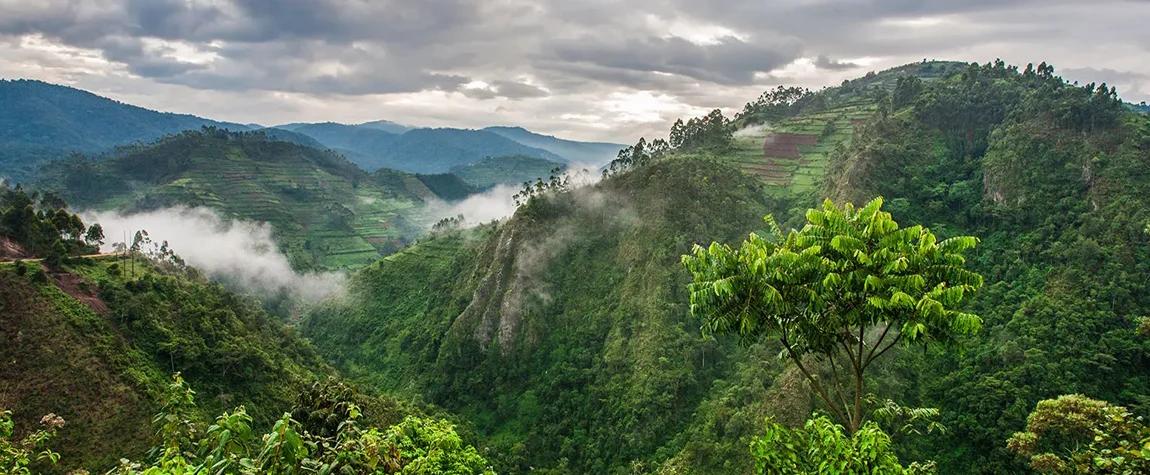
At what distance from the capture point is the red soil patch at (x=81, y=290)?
38750mm

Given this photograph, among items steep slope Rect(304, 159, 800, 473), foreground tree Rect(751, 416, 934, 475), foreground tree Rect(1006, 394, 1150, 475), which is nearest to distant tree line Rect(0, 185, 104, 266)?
steep slope Rect(304, 159, 800, 473)

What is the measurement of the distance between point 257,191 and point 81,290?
109 m

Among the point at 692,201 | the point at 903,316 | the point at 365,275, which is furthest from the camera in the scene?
the point at 365,275

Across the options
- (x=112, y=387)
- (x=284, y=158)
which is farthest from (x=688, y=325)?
(x=284, y=158)

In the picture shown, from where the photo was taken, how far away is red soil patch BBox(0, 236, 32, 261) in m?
41.4

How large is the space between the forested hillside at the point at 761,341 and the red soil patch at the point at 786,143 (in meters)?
0.45

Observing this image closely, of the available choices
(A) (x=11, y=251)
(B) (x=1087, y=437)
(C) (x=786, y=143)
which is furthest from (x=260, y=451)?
(C) (x=786, y=143)

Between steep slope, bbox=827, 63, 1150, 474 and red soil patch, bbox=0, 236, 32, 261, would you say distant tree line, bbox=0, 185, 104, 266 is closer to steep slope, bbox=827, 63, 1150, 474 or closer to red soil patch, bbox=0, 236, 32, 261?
red soil patch, bbox=0, 236, 32, 261

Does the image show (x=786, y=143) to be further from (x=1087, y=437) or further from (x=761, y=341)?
(x=1087, y=437)

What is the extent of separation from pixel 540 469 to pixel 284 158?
15138 centimetres

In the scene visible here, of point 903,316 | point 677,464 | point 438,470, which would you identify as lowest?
point 677,464

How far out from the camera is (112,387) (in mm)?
33438

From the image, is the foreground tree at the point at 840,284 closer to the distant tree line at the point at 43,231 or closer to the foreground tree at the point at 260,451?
the foreground tree at the point at 260,451

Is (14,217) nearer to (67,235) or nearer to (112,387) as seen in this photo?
(67,235)
